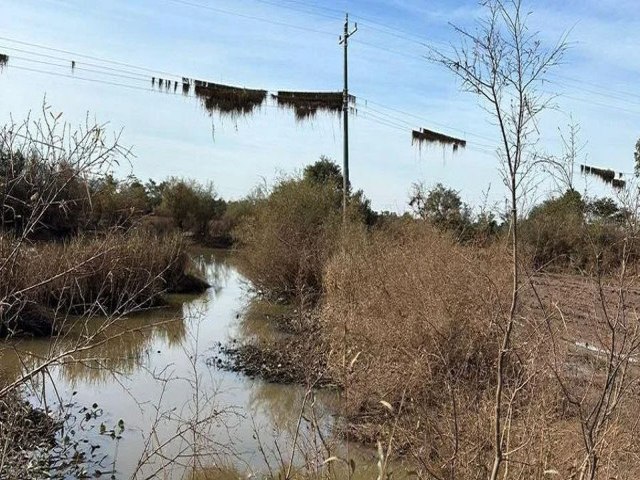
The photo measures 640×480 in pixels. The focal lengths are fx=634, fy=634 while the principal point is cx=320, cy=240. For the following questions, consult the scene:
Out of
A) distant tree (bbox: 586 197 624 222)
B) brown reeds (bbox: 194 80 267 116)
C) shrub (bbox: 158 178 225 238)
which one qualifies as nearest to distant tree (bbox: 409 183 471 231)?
brown reeds (bbox: 194 80 267 116)

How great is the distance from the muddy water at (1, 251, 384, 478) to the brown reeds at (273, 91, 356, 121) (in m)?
5.52

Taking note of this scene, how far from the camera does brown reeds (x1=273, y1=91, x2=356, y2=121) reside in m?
15.0

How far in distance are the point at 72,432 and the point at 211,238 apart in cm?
3584

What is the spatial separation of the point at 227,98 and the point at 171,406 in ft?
22.4

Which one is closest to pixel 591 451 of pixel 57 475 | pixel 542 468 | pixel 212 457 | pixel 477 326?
pixel 542 468

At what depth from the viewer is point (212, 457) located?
269 inches

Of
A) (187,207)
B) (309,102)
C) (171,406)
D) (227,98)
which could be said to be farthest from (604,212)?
(187,207)

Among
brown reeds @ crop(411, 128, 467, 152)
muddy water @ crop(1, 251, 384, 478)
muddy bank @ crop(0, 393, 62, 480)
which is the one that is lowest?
muddy water @ crop(1, 251, 384, 478)

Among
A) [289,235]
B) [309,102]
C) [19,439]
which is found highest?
[309,102]

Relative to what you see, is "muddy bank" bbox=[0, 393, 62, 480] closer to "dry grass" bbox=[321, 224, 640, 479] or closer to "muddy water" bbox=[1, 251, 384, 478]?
"muddy water" bbox=[1, 251, 384, 478]

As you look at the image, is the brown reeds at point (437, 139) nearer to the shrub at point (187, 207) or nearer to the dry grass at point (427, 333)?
the dry grass at point (427, 333)

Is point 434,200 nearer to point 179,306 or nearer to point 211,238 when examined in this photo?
point 179,306

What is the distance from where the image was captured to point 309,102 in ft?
51.8

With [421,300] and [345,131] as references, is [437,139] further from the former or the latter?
[421,300]
